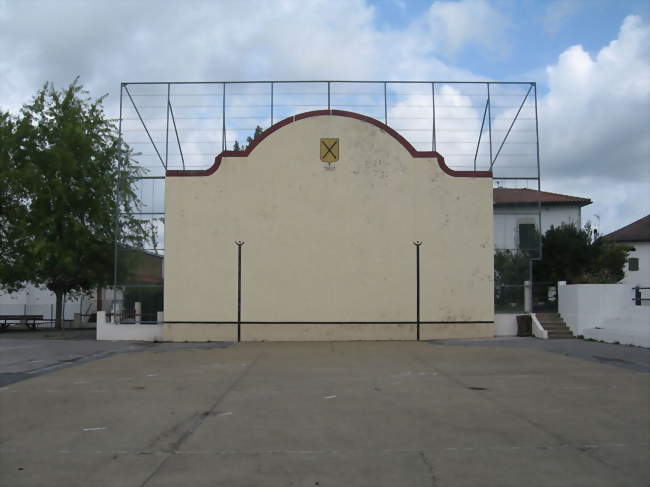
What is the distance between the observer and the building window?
24688 millimetres

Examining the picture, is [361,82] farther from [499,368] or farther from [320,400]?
[320,400]

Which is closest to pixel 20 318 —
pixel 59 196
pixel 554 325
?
pixel 59 196

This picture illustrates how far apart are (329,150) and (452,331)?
810cm

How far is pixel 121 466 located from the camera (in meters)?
6.57

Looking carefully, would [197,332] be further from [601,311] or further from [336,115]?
[601,311]

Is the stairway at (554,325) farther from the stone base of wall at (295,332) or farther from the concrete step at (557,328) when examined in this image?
the stone base of wall at (295,332)

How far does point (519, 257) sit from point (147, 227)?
1460 centimetres

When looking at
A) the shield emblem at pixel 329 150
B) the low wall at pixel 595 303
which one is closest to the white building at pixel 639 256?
the low wall at pixel 595 303

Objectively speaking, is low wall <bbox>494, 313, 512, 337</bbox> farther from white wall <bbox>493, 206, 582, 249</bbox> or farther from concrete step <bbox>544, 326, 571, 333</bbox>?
white wall <bbox>493, 206, 582, 249</bbox>

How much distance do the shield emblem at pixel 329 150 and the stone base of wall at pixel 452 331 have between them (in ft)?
23.0

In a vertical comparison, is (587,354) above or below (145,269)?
below

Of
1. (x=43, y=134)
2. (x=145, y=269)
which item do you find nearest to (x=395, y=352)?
(x=145, y=269)

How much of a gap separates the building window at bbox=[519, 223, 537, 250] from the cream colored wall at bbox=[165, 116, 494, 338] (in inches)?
67.2

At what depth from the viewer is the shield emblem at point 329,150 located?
23719mm
